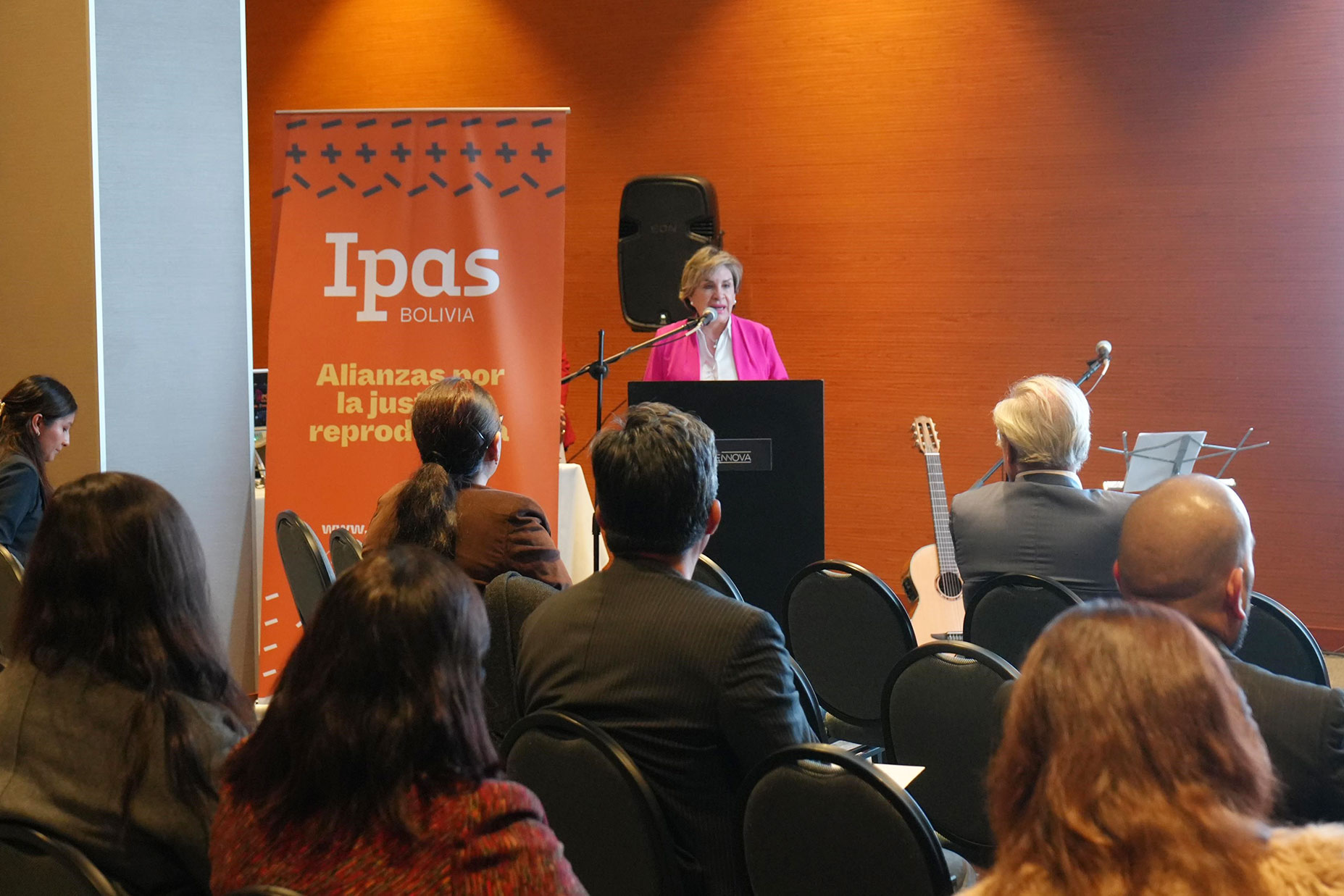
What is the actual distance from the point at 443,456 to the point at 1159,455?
8.80 feet

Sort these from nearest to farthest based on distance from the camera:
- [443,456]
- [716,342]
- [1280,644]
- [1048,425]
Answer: [1280,644], [443,456], [1048,425], [716,342]

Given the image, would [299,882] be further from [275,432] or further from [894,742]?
[275,432]

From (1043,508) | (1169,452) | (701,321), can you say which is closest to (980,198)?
(1169,452)

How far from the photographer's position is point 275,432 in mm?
4062

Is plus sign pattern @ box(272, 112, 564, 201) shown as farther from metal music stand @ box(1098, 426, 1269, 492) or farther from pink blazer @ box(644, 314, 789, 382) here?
metal music stand @ box(1098, 426, 1269, 492)

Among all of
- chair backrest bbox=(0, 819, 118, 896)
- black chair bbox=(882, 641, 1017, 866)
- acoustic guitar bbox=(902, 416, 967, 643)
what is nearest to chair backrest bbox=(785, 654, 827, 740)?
black chair bbox=(882, 641, 1017, 866)

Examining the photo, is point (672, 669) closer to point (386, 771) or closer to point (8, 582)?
point (386, 771)

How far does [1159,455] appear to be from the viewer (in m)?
4.10

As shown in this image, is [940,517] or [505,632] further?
[940,517]

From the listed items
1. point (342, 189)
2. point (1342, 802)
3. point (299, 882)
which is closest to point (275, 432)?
point (342, 189)

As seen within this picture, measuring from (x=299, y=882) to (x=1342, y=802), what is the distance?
1.29 meters

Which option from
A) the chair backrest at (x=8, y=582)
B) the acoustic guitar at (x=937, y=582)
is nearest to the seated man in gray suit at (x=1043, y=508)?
the acoustic guitar at (x=937, y=582)

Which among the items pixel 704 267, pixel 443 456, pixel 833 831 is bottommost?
pixel 833 831

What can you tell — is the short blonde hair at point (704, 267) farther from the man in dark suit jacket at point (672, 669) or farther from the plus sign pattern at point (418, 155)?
the man in dark suit jacket at point (672, 669)
